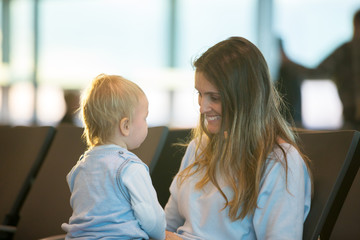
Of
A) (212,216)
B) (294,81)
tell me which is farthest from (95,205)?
(294,81)

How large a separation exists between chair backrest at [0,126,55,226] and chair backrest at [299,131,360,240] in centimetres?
163

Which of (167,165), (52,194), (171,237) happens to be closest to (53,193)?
(52,194)

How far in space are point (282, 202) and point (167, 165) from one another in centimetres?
95

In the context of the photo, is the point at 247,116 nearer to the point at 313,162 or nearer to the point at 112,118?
the point at 313,162

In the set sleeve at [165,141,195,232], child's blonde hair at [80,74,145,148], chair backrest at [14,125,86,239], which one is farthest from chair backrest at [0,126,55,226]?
child's blonde hair at [80,74,145,148]

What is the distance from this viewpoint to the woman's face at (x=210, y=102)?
6.24 ft

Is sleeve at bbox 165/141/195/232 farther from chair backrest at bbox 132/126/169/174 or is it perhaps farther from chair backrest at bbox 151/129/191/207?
chair backrest at bbox 151/129/191/207

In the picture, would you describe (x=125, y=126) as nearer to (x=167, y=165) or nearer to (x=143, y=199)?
(x=143, y=199)

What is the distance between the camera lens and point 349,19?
714 cm

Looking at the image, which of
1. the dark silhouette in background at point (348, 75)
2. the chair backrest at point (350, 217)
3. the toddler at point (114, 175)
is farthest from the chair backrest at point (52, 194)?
the dark silhouette in background at point (348, 75)

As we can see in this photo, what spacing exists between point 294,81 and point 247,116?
17.1ft

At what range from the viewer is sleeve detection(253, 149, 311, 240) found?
1.69 m

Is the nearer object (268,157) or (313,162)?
(268,157)

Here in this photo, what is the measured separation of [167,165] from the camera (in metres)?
2.58
